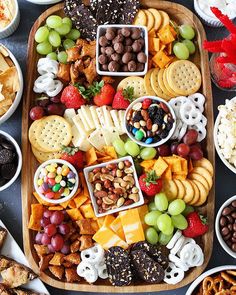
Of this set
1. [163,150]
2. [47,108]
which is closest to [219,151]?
[163,150]

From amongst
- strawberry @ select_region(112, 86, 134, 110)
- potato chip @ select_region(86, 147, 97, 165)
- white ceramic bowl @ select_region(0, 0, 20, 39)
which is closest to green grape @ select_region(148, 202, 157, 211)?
potato chip @ select_region(86, 147, 97, 165)

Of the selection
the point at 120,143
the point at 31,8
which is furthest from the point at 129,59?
the point at 31,8

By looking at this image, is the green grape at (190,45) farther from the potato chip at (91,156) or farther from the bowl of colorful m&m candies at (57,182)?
the bowl of colorful m&m candies at (57,182)

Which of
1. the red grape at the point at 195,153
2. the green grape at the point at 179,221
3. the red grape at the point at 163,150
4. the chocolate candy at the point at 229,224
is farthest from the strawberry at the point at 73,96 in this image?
the chocolate candy at the point at 229,224

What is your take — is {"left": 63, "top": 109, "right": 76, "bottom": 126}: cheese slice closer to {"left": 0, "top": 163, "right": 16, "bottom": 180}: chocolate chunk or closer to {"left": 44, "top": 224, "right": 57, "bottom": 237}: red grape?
{"left": 0, "top": 163, "right": 16, "bottom": 180}: chocolate chunk

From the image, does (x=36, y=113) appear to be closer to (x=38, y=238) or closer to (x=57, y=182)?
(x=57, y=182)
